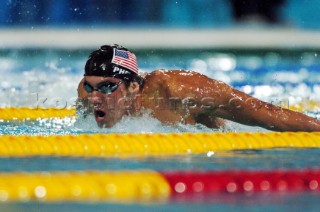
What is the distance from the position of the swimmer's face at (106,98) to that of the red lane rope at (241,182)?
1572 millimetres

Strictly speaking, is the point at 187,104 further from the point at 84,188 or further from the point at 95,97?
the point at 84,188

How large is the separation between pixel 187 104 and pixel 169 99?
115 millimetres

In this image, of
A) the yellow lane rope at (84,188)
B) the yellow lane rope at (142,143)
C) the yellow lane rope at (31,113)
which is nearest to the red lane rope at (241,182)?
the yellow lane rope at (84,188)

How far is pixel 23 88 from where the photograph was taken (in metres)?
7.47

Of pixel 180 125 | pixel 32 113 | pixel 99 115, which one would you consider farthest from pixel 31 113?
pixel 180 125

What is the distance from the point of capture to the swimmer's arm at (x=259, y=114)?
4297mm

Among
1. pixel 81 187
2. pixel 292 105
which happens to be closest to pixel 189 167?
pixel 81 187

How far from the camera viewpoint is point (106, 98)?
174 inches

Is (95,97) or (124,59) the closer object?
(95,97)

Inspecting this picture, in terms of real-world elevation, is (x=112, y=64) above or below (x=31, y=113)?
above

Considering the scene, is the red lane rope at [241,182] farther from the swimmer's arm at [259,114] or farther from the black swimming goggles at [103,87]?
the black swimming goggles at [103,87]

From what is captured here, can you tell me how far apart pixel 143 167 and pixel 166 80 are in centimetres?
117

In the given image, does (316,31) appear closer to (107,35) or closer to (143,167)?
A: (107,35)

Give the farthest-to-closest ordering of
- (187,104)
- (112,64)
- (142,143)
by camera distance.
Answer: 1. (112,64)
2. (187,104)
3. (142,143)
